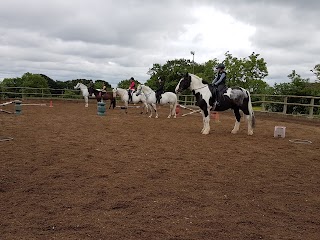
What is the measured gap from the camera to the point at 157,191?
500cm

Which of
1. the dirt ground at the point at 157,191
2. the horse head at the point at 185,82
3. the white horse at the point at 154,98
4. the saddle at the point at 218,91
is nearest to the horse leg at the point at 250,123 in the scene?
the saddle at the point at 218,91

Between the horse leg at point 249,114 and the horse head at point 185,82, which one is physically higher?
the horse head at point 185,82

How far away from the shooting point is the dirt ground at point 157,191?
3.74 metres

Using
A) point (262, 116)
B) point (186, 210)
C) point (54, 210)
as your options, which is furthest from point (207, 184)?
point (262, 116)

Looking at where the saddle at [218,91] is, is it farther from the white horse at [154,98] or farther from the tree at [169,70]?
the tree at [169,70]

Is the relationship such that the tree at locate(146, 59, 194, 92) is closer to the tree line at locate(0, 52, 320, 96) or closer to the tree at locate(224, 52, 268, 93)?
the tree line at locate(0, 52, 320, 96)

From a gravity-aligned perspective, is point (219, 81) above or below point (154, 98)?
above

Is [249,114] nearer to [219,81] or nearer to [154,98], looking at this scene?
[219,81]

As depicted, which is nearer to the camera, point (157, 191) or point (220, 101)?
point (157, 191)

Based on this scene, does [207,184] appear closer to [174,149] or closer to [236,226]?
[236,226]

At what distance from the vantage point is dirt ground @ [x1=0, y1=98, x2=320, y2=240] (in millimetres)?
3744

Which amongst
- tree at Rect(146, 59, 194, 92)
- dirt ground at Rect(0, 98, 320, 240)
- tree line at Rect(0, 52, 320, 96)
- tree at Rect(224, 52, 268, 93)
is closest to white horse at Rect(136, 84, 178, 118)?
tree line at Rect(0, 52, 320, 96)

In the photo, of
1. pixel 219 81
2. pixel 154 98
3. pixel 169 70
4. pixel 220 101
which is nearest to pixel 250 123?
pixel 220 101

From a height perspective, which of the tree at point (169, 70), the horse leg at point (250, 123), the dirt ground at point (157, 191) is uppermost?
the tree at point (169, 70)
